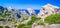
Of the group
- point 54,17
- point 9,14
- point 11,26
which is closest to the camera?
point 54,17

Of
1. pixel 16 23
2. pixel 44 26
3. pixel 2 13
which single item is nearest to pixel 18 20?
pixel 16 23

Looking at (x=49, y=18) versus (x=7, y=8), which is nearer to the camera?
(x=49, y=18)

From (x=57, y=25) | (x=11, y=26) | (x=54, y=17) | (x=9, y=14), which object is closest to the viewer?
(x=57, y=25)

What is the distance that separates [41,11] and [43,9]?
35cm

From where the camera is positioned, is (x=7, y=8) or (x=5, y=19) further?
(x=7, y=8)

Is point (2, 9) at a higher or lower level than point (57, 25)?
higher

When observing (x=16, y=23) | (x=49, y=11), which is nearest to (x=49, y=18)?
(x=49, y=11)

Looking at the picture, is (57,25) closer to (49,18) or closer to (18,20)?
(49,18)

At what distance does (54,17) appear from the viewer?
8.82 m

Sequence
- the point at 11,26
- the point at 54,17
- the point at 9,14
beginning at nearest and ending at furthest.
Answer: the point at 54,17
the point at 11,26
the point at 9,14

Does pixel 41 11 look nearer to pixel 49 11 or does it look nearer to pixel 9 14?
pixel 49 11

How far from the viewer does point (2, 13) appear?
35.2 feet

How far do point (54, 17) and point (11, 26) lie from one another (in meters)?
2.36

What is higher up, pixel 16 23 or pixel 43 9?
pixel 43 9
